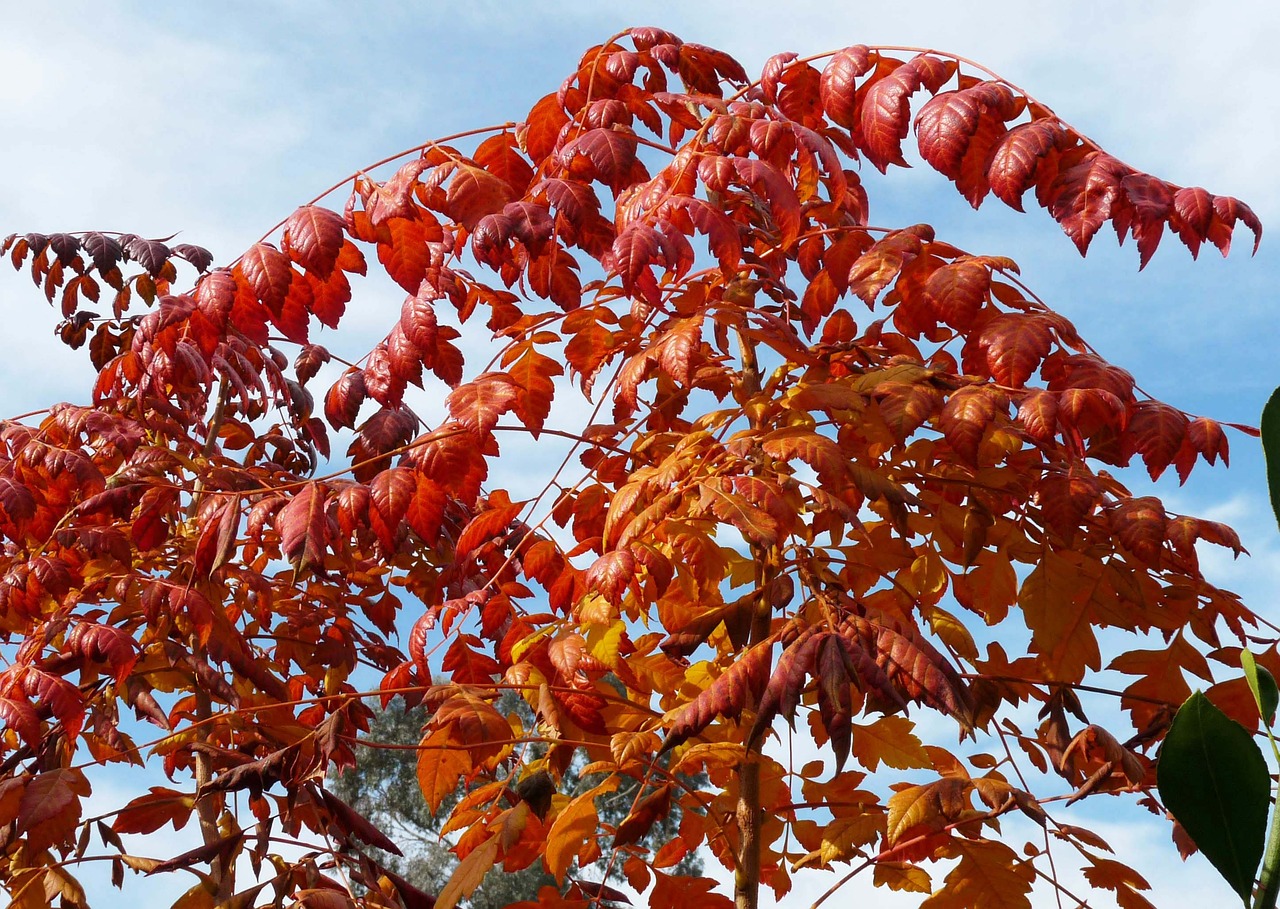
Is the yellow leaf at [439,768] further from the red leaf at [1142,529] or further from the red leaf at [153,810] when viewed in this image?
the red leaf at [1142,529]

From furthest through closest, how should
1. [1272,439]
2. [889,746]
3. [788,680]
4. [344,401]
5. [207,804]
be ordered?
1. [207,804]
2. [344,401]
3. [889,746]
4. [788,680]
5. [1272,439]

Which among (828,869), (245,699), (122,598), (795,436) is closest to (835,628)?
(795,436)

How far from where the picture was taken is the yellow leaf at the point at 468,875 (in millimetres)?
1879

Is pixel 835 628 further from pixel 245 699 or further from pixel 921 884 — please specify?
pixel 245 699

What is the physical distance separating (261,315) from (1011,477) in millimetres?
1524

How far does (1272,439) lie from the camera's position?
72cm

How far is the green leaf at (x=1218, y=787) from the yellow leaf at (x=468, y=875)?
4.26ft

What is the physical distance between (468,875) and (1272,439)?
150 cm

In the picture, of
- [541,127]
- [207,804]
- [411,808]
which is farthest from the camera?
[411,808]

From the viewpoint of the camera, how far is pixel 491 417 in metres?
2.06

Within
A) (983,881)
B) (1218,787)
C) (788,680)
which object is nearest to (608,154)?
(788,680)

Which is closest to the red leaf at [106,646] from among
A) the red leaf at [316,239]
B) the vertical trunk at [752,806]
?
the red leaf at [316,239]

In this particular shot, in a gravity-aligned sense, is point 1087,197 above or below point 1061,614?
above

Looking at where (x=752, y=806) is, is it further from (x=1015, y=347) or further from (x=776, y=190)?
(x=776, y=190)
